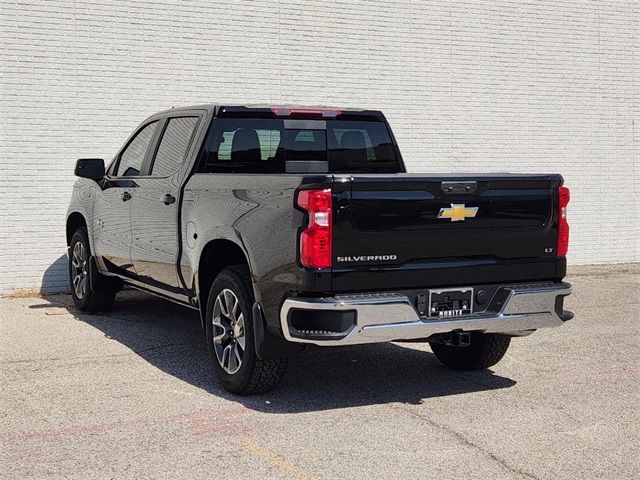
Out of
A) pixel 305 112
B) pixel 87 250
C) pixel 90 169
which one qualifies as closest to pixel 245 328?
pixel 305 112

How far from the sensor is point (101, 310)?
397 inches

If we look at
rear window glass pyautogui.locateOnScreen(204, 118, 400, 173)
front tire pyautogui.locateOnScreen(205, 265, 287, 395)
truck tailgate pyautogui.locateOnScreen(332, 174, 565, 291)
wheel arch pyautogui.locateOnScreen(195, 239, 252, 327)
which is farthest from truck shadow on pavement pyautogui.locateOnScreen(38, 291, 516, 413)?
rear window glass pyautogui.locateOnScreen(204, 118, 400, 173)

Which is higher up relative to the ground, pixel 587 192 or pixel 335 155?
pixel 335 155

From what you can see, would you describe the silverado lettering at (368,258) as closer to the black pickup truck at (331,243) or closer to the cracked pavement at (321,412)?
the black pickup truck at (331,243)

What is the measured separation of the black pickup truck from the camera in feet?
18.9

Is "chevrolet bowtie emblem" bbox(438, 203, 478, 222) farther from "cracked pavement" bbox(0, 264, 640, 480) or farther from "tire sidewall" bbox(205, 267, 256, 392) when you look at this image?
"tire sidewall" bbox(205, 267, 256, 392)

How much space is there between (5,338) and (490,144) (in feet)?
27.9

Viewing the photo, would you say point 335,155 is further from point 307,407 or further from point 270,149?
point 307,407

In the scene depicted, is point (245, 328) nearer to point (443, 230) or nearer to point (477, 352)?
point (443, 230)

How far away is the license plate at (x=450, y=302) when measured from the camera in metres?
6.04

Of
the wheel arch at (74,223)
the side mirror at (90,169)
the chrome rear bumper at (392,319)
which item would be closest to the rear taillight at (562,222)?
the chrome rear bumper at (392,319)

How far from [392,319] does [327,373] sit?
5.07ft

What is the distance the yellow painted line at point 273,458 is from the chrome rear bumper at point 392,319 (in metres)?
0.71

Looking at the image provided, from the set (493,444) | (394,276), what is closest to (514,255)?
(394,276)
